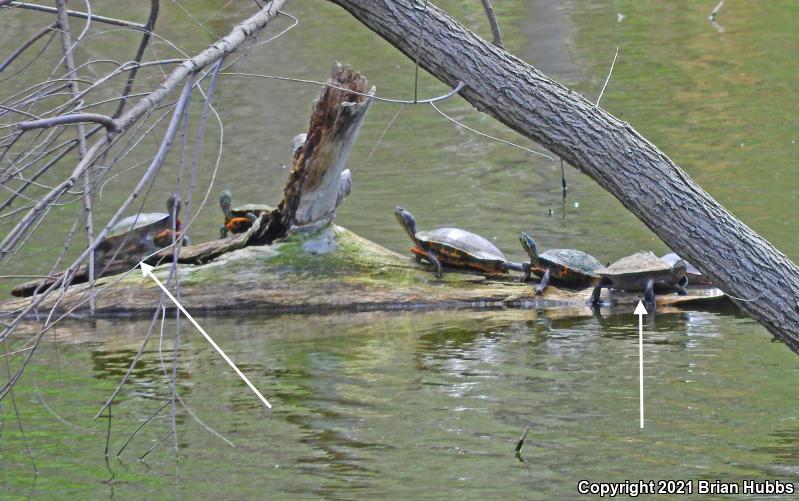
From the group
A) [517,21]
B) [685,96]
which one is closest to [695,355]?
[685,96]

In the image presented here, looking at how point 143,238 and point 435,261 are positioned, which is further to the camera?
point 143,238

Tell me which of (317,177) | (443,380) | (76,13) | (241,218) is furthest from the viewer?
(241,218)

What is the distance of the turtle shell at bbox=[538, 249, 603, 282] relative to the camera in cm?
805

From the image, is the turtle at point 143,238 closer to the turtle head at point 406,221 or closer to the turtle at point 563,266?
the turtle head at point 406,221

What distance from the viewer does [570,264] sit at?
8.04 m

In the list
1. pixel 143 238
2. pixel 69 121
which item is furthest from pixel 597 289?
pixel 69 121

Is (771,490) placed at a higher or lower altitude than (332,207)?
lower

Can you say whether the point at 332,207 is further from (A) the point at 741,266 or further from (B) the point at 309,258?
(A) the point at 741,266

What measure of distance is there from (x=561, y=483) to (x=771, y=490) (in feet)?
2.75

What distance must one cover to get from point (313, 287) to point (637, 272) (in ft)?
7.12

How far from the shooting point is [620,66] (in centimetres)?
1777

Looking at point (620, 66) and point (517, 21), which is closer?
point (620, 66)

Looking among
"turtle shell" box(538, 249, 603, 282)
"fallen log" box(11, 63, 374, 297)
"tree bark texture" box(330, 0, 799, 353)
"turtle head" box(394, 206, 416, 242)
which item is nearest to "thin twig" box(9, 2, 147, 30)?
"tree bark texture" box(330, 0, 799, 353)

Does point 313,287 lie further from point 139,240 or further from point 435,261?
point 139,240
